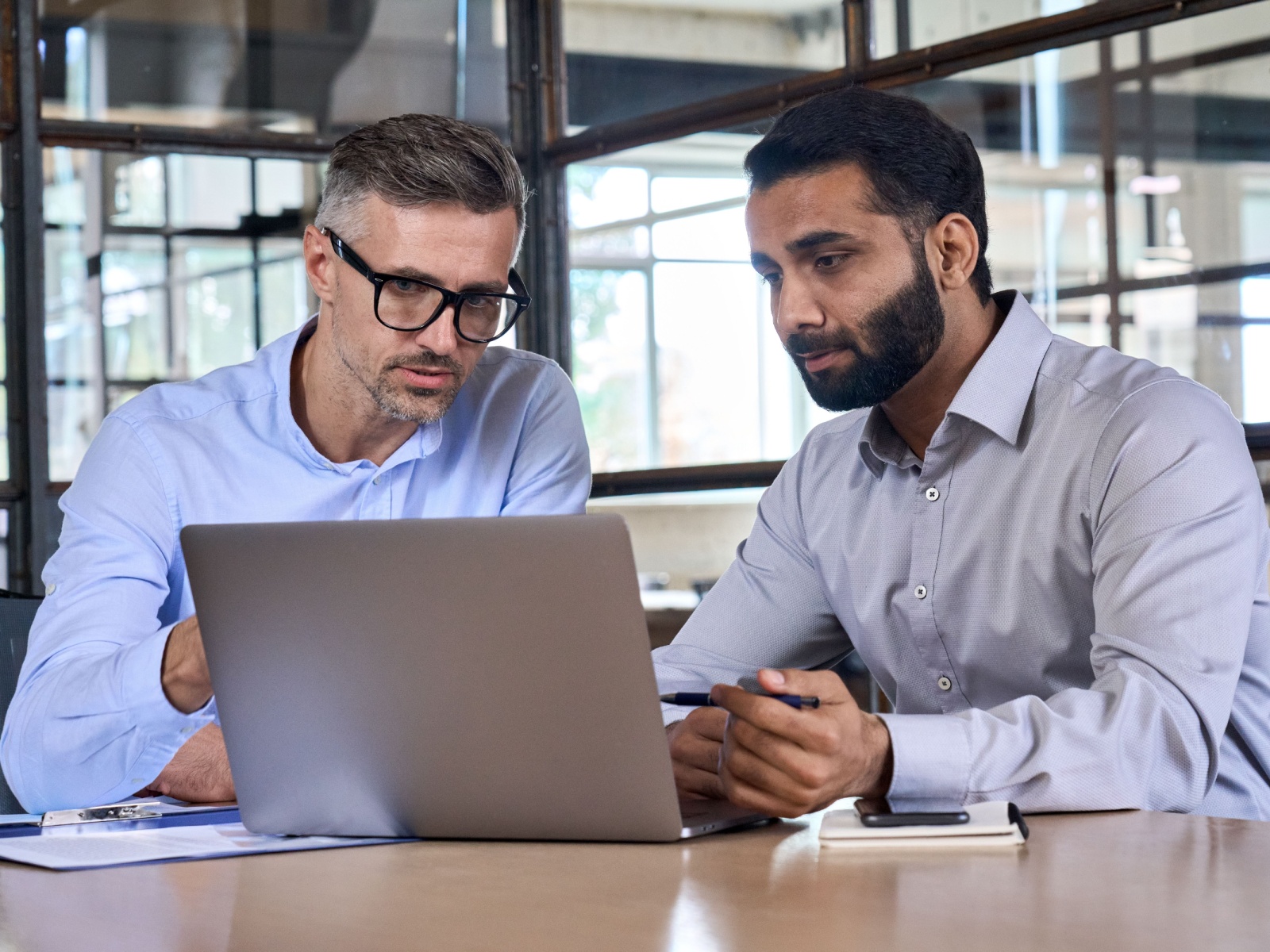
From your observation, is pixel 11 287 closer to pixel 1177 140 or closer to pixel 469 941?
pixel 1177 140

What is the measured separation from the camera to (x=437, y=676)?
111cm

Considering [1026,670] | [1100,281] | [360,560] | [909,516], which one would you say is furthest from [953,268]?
[1100,281]

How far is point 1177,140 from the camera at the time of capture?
3041 millimetres

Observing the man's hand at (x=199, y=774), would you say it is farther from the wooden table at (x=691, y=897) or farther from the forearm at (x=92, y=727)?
the wooden table at (x=691, y=897)

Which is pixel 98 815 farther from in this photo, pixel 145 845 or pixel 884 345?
Result: pixel 884 345

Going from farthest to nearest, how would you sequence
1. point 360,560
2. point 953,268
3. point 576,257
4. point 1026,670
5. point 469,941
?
point 576,257 → point 953,268 → point 1026,670 → point 360,560 → point 469,941

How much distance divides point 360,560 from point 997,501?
2.87 ft

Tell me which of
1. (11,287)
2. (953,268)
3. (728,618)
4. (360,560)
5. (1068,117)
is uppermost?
(1068,117)

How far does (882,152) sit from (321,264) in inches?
30.0

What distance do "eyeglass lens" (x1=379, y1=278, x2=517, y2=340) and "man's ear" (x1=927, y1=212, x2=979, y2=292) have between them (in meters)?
0.56

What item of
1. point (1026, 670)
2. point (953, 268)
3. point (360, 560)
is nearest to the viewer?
point (360, 560)

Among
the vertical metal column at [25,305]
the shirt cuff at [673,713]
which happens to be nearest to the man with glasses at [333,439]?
the shirt cuff at [673,713]

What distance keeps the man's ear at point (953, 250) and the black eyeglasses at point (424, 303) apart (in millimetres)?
528

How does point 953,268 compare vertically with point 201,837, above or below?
above
